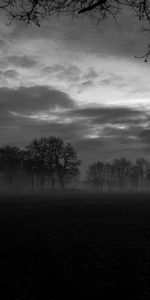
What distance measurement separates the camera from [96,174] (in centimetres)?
14112

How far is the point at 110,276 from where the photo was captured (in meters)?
10.1

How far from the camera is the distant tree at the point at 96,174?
13685 centimetres

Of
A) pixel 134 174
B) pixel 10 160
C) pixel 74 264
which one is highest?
pixel 10 160

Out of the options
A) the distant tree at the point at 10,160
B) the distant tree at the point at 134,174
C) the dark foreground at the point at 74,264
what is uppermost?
the distant tree at the point at 10,160

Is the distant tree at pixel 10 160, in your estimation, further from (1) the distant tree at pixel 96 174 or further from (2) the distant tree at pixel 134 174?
(2) the distant tree at pixel 134 174

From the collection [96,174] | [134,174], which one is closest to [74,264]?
[96,174]

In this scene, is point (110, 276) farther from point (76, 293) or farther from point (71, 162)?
point (71, 162)

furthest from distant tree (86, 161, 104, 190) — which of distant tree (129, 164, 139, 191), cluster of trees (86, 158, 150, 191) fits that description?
distant tree (129, 164, 139, 191)

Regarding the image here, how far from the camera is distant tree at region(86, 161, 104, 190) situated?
449ft

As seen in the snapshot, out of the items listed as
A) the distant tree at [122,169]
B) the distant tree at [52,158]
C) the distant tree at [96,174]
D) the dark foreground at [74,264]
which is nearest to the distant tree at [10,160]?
the distant tree at [52,158]

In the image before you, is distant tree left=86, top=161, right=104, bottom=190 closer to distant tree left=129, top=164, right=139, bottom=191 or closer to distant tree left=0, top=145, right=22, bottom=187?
distant tree left=129, top=164, right=139, bottom=191

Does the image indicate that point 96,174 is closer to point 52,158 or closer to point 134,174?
point 134,174

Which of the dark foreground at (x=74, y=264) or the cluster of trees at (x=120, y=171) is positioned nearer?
the dark foreground at (x=74, y=264)

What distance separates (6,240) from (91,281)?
8.09 metres
